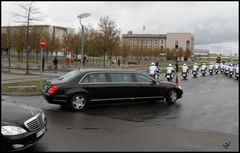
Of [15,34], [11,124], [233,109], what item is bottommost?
[233,109]

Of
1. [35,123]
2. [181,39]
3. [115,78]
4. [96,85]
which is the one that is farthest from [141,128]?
[181,39]

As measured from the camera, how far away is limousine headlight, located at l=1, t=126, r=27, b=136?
15.9 feet

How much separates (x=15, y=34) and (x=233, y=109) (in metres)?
32.2

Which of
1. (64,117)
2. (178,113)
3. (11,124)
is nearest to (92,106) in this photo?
(64,117)

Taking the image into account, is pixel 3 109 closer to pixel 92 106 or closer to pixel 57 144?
pixel 57 144

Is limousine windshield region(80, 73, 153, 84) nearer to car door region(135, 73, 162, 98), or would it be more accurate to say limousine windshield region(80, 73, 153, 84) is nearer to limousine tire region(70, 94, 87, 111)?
car door region(135, 73, 162, 98)

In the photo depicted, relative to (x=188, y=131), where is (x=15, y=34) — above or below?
above

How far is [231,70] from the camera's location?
104 ft

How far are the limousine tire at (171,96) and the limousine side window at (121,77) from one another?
1.85 m

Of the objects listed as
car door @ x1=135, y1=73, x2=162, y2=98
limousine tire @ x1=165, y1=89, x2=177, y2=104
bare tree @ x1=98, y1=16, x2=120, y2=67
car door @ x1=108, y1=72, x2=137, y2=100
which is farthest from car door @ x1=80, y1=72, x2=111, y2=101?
bare tree @ x1=98, y1=16, x2=120, y2=67

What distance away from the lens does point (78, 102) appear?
33.4 feet

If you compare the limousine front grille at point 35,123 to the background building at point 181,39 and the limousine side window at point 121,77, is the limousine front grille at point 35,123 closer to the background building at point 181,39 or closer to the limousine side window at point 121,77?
the limousine side window at point 121,77

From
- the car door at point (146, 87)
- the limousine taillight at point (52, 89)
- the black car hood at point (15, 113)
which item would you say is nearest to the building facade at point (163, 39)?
the car door at point (146, 87)

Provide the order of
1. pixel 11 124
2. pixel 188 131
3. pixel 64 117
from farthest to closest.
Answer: pixel 64 117
pixel 188 131
pixel 11 124
